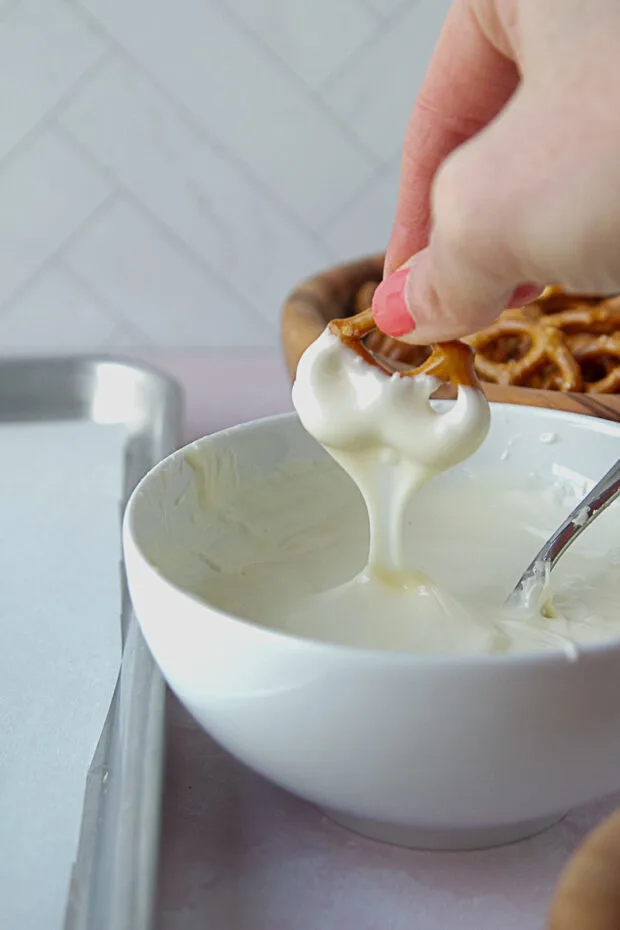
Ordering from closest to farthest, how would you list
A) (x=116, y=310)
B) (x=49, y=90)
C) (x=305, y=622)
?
(x=305, y=622)
(x=49, y=90)
(x=116, y=310)

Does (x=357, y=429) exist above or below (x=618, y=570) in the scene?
above

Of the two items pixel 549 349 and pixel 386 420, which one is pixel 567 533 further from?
pixel 549 349

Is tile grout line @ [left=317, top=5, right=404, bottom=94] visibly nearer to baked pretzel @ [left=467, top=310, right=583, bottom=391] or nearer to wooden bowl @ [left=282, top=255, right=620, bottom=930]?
wooden bowl @ [left=282, top=255, right=620, bottom=930]

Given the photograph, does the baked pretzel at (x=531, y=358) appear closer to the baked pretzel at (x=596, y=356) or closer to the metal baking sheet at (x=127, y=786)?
the baked pretzel at (x=596, y=356)

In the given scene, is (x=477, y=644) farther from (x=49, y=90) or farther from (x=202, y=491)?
(x=49, y=90)

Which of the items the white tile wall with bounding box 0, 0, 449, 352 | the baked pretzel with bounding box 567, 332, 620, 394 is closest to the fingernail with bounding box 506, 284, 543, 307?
the baked pretzel with bounding box 567, 332, 620, 394

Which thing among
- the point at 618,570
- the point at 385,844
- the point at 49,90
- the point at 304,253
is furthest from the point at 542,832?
the point at 49,90
